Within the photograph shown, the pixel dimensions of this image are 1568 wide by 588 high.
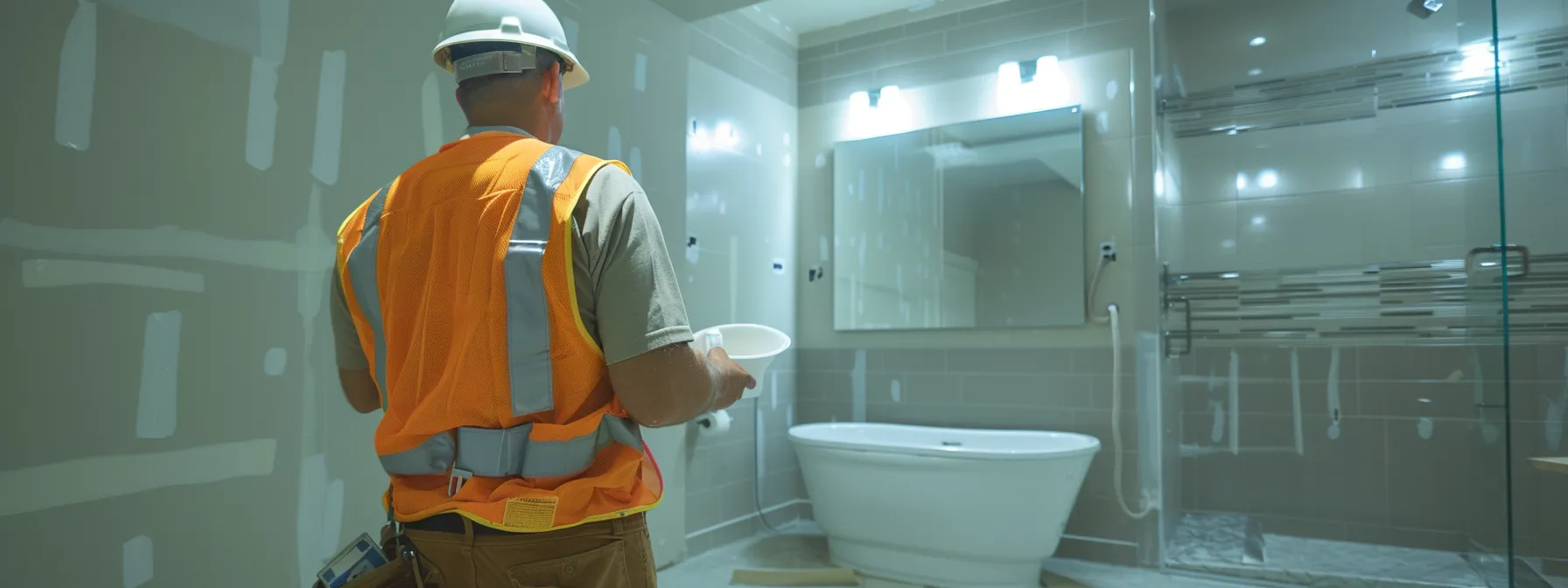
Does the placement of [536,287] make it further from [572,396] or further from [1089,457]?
[1089,457]

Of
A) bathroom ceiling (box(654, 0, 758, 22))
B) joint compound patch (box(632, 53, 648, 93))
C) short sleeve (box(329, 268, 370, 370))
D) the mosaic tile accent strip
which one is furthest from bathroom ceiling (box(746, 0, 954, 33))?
short sleeve (box(329, 268, 370, 370))

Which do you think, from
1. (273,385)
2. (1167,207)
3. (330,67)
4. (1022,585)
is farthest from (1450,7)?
(273,385)

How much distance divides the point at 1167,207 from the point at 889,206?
1188 mm

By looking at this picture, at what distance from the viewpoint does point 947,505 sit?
9.68 ft

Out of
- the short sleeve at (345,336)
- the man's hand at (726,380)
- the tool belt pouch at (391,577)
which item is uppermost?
the short sleeve at (345,336)

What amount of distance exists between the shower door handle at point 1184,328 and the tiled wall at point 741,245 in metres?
1.61

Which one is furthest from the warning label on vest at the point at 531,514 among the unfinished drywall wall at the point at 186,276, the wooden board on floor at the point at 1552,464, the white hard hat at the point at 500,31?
the wooden board on floor at the point at 1552,464

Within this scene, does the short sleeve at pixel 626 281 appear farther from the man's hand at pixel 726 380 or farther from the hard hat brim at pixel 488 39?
the hard hat brim at pixel 488 39

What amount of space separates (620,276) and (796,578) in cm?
229

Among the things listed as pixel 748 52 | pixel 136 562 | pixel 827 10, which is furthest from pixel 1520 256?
pixel 136 562

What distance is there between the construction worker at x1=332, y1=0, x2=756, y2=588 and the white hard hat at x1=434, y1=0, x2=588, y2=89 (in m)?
0.04

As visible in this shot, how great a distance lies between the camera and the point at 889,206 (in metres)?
4.01

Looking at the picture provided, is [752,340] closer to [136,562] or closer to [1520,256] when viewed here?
[136,562]

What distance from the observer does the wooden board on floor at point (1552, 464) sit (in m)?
1.96
